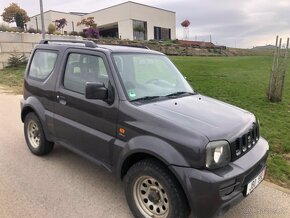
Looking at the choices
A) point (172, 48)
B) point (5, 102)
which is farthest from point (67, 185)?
point (172, 48)

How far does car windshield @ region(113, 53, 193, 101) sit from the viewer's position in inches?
148

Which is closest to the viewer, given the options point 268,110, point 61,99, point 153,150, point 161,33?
point 153,150

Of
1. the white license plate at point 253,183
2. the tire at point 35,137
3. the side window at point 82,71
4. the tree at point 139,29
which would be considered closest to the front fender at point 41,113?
the tire at point 35,137

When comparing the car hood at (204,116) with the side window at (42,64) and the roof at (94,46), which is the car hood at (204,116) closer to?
the roof at (94,46)

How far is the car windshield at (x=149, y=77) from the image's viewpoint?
3.76 metres

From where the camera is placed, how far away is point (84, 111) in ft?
13.1

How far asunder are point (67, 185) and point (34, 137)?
146 centimetres

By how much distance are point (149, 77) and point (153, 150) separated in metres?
1.28

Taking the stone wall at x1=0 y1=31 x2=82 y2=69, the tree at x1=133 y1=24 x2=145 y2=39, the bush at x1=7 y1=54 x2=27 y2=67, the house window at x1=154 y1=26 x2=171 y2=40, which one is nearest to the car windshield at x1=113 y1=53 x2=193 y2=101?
the bush at x1=7 y1=54 x2=27 y2=67

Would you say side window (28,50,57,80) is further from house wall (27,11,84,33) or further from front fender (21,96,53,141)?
house wall (27,11,84,33)

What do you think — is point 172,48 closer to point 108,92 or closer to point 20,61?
point 20,61

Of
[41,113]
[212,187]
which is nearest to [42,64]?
[41,113]

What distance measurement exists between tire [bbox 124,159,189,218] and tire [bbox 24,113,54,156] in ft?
6.91

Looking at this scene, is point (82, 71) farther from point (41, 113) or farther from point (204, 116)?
point (204, 116)
